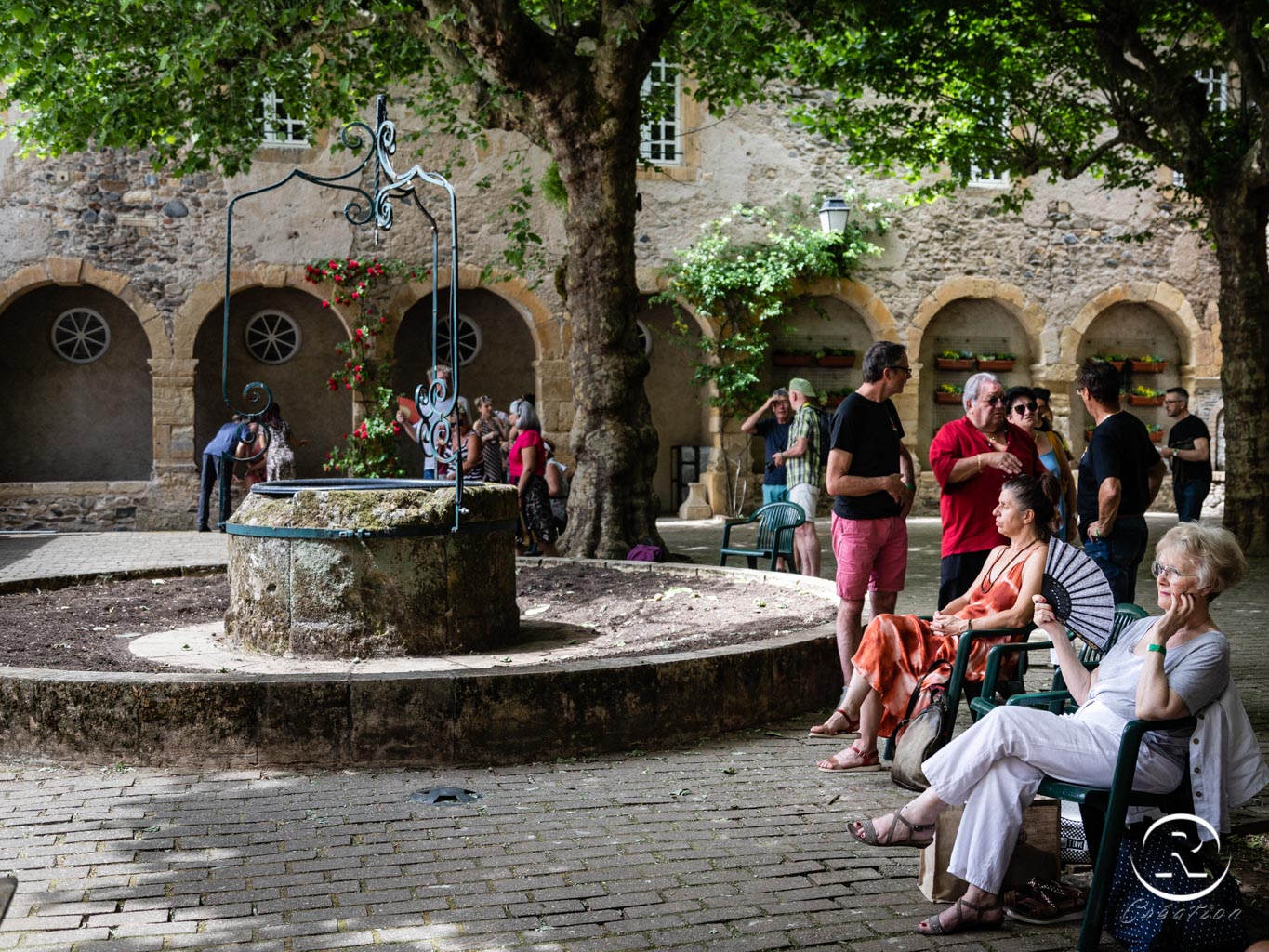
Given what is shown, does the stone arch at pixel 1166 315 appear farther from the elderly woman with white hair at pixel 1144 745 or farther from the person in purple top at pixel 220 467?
the elderly woman with white hair at pixel 1144 745

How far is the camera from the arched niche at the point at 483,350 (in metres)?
17.9

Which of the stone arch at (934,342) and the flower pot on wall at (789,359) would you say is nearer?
the flower pot on wall at (789,359)

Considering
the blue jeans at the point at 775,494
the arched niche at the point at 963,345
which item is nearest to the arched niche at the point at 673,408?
the arched niche at the point at 963,345

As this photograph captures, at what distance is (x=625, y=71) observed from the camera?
10477 millimetres

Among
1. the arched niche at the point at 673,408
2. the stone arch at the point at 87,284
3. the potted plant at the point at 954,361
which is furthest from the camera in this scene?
the potted plant at the point at 954,361

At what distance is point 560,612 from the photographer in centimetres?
777

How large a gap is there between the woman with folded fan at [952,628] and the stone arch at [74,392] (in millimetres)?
13703

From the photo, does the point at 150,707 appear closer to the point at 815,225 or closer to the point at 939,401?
the point at 815,225

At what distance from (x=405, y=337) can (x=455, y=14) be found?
8324mm

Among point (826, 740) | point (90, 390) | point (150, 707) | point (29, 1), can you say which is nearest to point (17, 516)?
point (90, 390)

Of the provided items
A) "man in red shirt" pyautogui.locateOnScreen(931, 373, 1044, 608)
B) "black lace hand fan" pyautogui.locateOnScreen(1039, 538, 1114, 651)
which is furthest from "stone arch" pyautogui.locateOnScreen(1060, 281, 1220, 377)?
"black lace hand fan" pyautogui.locateOnScreen(1039, 538, 1114, 651)

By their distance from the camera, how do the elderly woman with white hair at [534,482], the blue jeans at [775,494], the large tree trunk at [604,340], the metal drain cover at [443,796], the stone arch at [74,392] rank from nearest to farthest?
→ the metal drain cover at [443,796]
the blue jeans at [775,494]
the large tree trunk at [604,340]
the elderly woman with white hair at [534,482]
the stone arch at [74,392]

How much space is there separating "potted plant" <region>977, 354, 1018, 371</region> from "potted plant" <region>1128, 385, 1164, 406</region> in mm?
1850

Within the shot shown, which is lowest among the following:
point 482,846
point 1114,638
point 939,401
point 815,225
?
point 482,846
